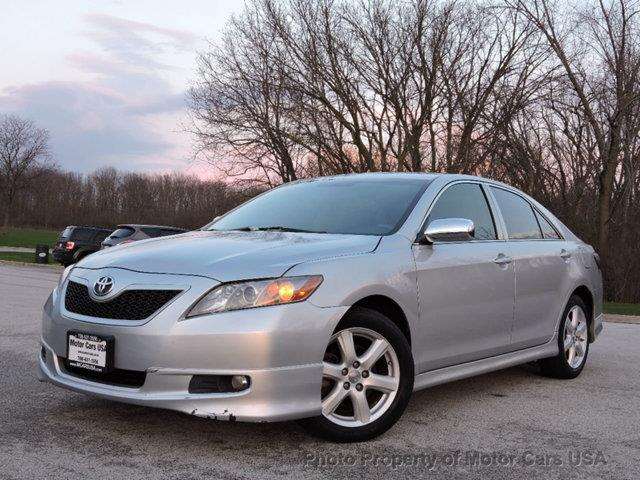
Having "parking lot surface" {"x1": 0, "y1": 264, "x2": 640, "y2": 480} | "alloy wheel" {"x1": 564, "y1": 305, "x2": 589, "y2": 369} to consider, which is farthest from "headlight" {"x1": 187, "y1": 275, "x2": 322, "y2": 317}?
"alloy wheel" {"x1": 564, "y1": 305, "x2": 589, "y2": 369}

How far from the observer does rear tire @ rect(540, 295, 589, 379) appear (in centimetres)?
602

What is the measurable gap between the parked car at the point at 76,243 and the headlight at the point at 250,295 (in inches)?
852

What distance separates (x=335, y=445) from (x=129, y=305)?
1324 mm

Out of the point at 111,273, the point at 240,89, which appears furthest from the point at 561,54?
the point at 111,273

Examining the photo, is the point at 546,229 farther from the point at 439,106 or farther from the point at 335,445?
the point at 439,106

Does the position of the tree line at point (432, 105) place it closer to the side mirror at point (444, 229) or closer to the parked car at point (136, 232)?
the parked car at point (136, 232)

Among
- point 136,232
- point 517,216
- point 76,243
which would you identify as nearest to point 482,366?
point 517,216

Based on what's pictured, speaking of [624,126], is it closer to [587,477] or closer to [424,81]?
[424,81]

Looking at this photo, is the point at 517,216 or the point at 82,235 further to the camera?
the point at 82,235

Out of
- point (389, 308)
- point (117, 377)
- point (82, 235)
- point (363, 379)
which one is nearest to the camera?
point (117, 377)

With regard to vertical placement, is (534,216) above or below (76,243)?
above

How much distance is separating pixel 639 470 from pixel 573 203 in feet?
81.4

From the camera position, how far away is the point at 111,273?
386 cm

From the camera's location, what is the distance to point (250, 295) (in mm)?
3605
